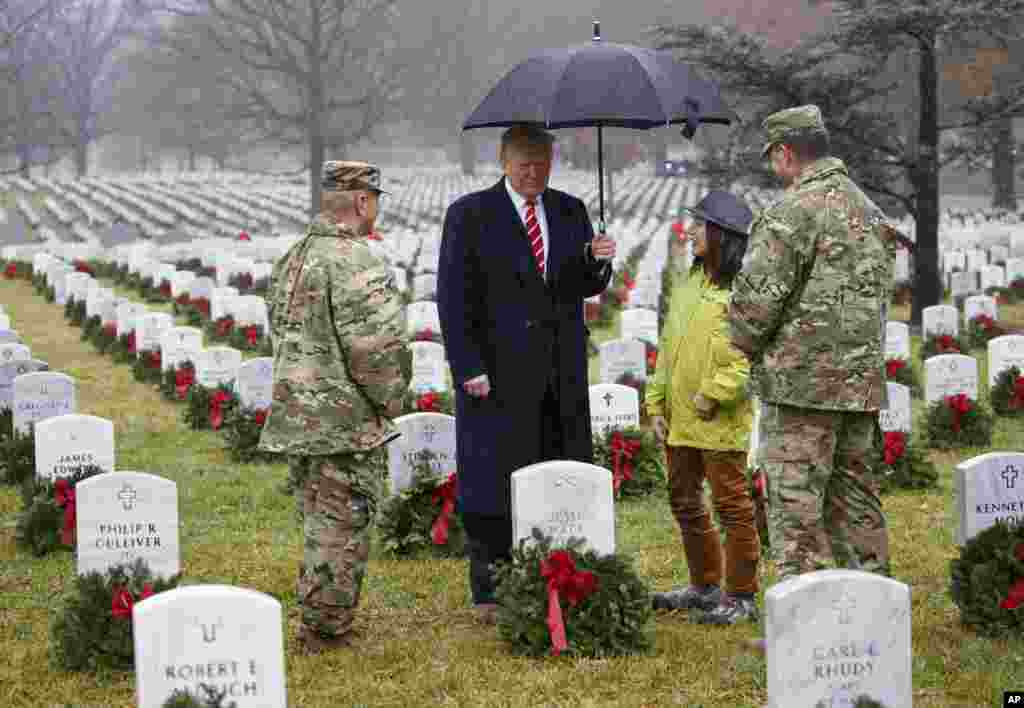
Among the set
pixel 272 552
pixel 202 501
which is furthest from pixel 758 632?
pixel 202 501

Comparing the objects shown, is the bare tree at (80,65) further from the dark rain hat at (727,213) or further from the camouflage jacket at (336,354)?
the dark rain hat at (727,213)

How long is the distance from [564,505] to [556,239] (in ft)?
3.67

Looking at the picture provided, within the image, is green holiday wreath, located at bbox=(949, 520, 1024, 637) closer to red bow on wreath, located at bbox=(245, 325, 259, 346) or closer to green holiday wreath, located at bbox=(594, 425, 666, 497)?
green holiday wreath, located at bbox=(594, 425, 666, 497)

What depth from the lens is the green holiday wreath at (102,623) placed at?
18.4 ft

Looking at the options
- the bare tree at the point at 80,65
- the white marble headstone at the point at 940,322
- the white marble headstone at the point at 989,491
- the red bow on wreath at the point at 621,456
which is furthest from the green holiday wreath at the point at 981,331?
the bare tree at the point at 80,65

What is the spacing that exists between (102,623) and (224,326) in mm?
10670

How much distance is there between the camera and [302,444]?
5.53 metres

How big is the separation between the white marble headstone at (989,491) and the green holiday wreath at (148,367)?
30.1 feet

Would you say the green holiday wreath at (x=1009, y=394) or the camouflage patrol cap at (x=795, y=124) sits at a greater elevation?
the camouflage patrol cap at (x=795, y=124)

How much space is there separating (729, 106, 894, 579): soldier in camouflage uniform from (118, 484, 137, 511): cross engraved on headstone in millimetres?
2453

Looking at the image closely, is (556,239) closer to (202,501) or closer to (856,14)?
(202,501)

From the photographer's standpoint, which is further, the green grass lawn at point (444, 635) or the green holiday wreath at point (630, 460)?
the green holiday wreath at point (630, 460)

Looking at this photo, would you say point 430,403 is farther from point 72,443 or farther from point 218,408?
point 72,443

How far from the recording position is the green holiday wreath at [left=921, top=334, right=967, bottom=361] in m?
14.2
